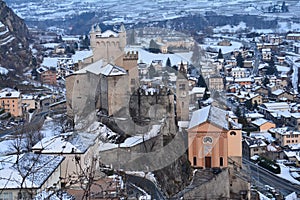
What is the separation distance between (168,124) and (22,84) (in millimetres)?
6612

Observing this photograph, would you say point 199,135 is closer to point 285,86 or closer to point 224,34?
point 285,86

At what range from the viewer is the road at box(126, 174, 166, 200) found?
4.30 m

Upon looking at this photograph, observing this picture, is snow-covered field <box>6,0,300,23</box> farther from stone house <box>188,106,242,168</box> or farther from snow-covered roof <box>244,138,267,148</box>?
stone house <box>188,106,242,168</box>

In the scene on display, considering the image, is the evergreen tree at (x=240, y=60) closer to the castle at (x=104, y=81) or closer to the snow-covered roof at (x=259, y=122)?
the snow-covered roof at (x=259, y=122)

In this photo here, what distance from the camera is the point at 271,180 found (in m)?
6.51

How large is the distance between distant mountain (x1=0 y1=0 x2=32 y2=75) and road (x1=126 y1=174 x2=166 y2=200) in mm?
8912

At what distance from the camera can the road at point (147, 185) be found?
4297 millimetres

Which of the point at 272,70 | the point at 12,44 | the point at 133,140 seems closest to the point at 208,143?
the point at 133,140

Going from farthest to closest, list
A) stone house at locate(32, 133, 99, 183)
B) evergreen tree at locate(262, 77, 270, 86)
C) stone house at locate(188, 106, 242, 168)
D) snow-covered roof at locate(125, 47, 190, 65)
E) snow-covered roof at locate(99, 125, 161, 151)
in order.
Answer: evergreen tree at locate(262, 77, 270, 86) → snow-covered roof at locate(125, 47, 190, 65) → snow-covered roof at locate(99, 125, 161, 151) → stone house at locate(188, 106, 242, 168) → stone house at locate(32, 133, 99, 183)

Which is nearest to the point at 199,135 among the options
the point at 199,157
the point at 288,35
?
the point at 199,157

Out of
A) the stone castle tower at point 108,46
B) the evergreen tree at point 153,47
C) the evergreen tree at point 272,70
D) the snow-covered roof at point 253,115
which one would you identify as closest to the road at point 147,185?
the stone castle tower at point 108,46

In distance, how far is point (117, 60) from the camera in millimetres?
6562

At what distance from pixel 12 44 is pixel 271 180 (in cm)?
1025

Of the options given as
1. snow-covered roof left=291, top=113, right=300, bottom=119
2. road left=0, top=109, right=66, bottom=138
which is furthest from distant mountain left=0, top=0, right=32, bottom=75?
snow-covered roof left=291, top=113, right=300, bottom=119
